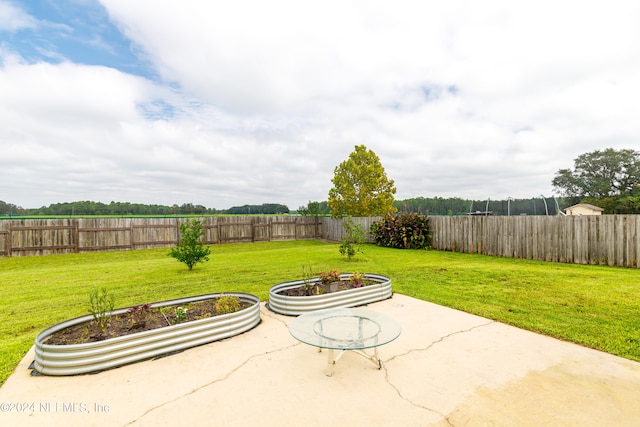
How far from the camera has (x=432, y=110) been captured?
40.4 feet

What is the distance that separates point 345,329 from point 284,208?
2047cm

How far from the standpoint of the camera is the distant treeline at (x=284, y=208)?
12117 millimetres

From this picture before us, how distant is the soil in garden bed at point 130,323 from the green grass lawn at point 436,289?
1.45 ft

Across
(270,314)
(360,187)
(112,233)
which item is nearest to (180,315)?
(270,314)

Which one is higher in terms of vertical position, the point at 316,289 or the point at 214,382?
the point at 316,289

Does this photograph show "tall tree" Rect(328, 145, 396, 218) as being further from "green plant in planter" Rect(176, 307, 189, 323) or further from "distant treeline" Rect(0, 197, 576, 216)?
"green plant in planter" Rect(176, 307, 189, 323)

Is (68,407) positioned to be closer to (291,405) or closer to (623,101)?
(291,405)

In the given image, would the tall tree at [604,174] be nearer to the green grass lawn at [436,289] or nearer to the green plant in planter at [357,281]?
the green grass lawn at [436,289]

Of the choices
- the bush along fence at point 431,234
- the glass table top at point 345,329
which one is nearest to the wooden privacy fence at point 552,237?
the bush along fence at point 431,234

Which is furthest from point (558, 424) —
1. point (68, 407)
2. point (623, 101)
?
point (623, 101)

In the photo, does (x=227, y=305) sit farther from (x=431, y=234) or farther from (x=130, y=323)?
(x=431, y=234)

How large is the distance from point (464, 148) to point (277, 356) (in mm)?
17245

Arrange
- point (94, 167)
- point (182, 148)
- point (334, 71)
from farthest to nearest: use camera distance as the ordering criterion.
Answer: point (94, 167), point (182, 148), point (334, 71)

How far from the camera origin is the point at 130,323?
10.9 feet
